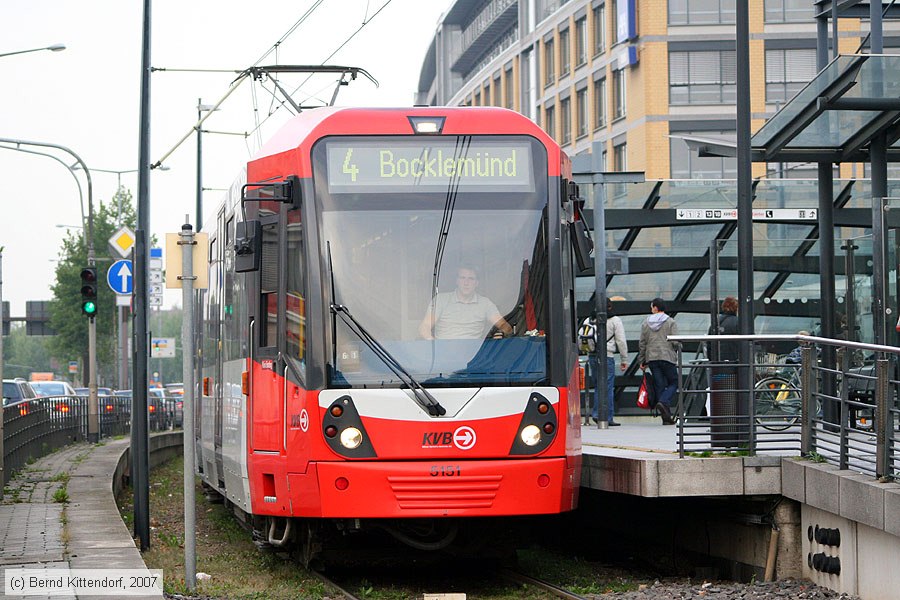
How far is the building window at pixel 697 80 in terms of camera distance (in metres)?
53.0

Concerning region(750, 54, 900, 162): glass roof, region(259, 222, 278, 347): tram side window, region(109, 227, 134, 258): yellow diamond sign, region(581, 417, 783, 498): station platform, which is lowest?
region(581, 417, 783, 498): station platform

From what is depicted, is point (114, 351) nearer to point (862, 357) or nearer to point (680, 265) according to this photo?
point (680, 265)

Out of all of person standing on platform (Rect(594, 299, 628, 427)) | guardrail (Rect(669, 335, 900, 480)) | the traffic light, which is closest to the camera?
guardrail (Rect(669, 335, 900, 480))

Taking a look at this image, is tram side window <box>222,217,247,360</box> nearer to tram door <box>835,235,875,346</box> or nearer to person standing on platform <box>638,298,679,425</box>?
tram door <box>835,235,875,346</box>

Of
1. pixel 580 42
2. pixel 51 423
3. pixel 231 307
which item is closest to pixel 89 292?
pixel 51 423

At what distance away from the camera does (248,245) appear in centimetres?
1116

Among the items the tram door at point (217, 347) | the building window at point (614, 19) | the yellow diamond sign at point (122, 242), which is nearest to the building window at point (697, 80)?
the building window at point (614, 19)

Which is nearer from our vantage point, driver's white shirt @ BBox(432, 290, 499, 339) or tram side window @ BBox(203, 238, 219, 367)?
driver's white shirt @ BBox(432, 290, 499, 339)

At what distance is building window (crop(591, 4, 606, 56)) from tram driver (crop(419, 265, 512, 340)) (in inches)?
1844

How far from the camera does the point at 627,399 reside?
23.6m

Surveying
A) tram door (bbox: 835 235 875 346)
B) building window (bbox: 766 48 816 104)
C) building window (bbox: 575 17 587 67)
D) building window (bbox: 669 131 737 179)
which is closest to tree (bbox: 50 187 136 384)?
building window (bbox: 575 17 587 67)

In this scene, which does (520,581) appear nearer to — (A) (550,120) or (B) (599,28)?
(B) (599,28)

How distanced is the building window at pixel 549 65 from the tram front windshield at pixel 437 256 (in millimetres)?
51994

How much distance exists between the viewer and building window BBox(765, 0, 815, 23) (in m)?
52.5
